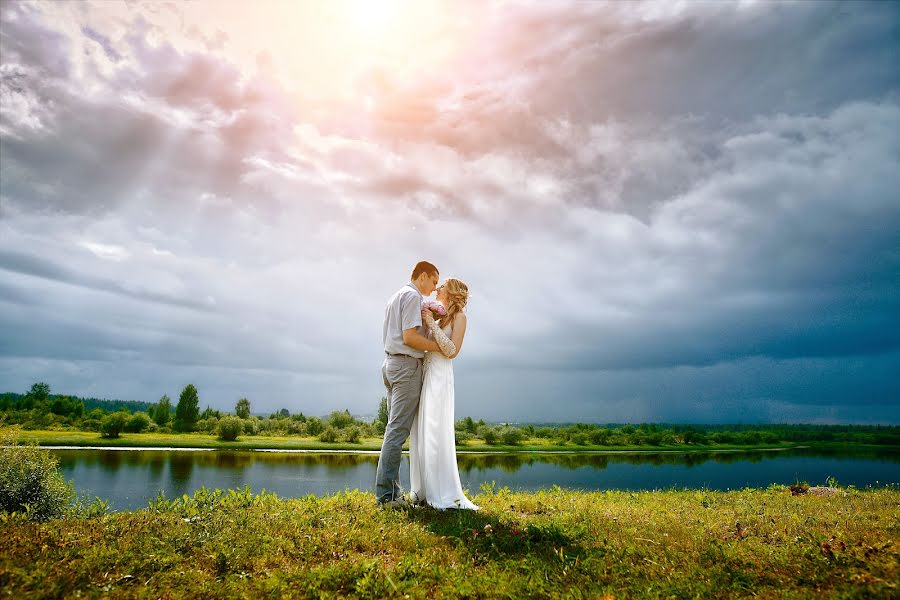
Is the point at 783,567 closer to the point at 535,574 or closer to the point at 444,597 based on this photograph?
the point at 535,574

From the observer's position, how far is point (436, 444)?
7.05 metres

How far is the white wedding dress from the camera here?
22.8ft

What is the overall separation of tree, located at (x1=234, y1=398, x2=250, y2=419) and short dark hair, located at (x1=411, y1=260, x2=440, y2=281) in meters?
48.0

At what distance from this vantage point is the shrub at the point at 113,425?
1577 inches

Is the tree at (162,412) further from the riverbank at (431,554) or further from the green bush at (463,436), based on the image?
the riverbank at (431,554)

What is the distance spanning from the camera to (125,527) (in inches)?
192

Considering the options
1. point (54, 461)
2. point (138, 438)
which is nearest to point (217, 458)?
point (138, 438)

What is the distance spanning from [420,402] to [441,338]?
43.1 inches

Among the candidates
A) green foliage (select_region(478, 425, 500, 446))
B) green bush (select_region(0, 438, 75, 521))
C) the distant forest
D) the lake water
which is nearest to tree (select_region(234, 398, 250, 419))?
the distant forest

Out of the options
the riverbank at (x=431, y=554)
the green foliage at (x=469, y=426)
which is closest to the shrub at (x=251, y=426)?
the green foliage at (x=469, y=426)

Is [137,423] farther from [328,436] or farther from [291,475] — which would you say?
[291,475]

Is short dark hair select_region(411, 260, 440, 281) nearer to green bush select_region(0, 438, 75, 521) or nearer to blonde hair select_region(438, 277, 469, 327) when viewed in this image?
blonde hair select_region(438, 277, 469, 327)

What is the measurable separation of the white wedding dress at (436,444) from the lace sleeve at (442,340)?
0.19 m

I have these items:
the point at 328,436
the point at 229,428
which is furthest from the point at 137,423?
the point at 328,436
